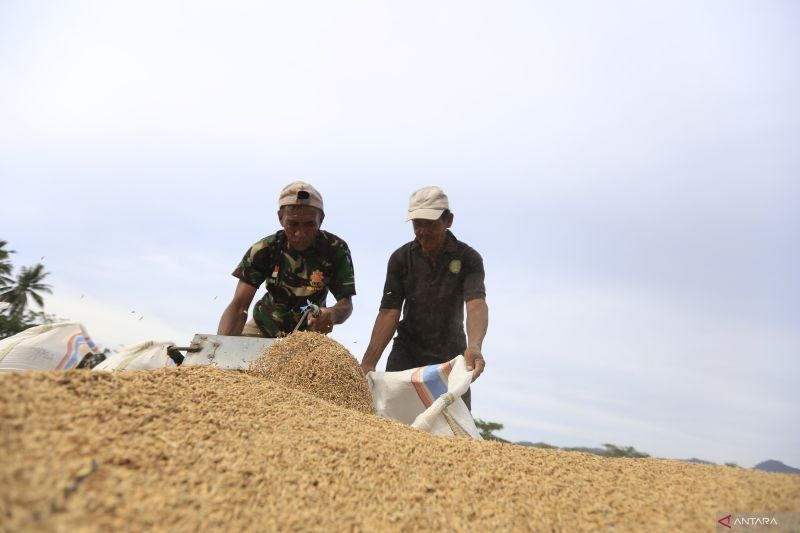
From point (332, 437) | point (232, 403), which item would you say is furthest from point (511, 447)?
point (232, 403)

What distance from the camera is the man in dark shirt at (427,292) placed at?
12.1 ft

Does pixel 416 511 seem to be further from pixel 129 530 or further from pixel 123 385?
pixel 123 385

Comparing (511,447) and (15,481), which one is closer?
(15,481)

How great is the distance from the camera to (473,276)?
3715 millimetres

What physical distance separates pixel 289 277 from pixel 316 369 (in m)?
1.10

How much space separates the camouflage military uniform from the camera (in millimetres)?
3773

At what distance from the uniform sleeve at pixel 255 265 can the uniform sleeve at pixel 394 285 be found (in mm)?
820

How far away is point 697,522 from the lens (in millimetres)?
1590

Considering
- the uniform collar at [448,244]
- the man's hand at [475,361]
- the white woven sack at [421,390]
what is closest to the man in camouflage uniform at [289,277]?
the uniform collar at [448,244]

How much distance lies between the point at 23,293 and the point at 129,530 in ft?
101

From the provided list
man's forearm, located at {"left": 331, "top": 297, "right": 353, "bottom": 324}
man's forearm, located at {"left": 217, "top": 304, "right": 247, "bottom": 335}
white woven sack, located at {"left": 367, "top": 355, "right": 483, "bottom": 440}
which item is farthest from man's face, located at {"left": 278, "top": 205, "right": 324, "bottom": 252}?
white woven sack, located at {"left": 367, "top": 355, "right": 483, "bottom": 440}

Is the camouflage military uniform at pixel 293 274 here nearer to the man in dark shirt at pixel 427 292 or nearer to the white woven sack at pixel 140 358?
the man in dark shirt at pixel 427 292

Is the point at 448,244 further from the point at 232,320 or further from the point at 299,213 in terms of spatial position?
the point at 232,320

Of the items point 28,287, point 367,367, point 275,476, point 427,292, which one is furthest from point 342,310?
point 28,287
